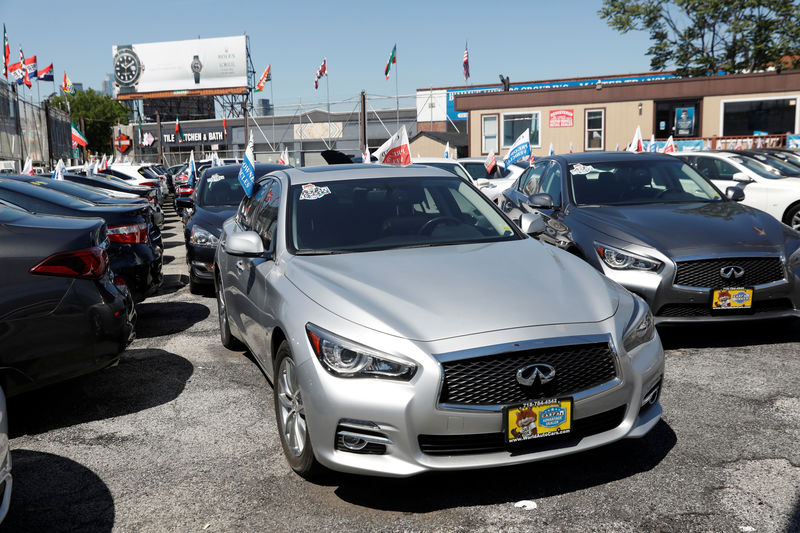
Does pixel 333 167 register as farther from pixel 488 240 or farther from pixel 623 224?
pixel 623 224

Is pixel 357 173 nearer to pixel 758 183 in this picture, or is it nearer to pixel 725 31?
pixel 758 183

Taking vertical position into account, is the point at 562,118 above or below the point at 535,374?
above

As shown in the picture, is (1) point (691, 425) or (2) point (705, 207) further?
(2) point (705, 207)

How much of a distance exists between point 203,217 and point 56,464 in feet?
18.6

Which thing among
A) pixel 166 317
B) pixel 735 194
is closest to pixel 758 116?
pixel 735 194

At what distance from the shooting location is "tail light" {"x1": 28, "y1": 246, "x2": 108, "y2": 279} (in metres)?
4.39

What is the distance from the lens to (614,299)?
12.7 ft

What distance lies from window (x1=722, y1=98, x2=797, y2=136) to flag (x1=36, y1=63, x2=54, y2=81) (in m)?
34.8

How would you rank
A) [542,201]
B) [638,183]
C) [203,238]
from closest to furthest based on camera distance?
[542,201] < [638,183] < [203,238]

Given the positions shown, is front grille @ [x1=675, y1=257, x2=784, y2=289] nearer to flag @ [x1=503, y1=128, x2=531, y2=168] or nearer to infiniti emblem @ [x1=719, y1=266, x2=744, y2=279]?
infiniti emblem @ [x1=719, y1=266, x2=744, y2=279]

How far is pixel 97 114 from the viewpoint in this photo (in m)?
83.4

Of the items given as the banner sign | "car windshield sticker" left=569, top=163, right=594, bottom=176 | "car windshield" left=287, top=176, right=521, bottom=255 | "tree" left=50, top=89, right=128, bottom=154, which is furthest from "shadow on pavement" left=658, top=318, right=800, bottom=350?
"tree" left=50, top=89, right=128, bottom=154

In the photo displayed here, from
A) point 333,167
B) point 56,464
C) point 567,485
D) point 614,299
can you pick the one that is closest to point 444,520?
point 567,485

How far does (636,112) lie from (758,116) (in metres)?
4.67
